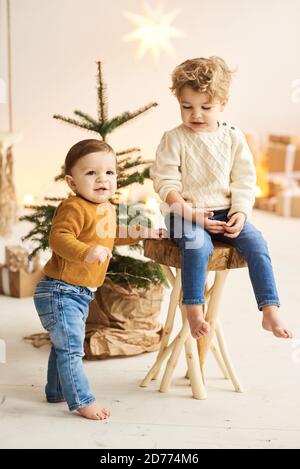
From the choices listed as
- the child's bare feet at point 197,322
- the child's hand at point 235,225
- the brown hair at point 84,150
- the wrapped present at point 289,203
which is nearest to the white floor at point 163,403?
the child's bare feet at point 197,322

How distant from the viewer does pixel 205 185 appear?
2400 mm

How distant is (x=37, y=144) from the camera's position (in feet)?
19.0

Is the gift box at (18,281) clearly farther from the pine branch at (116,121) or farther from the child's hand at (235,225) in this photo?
the child's hand at (235,225)

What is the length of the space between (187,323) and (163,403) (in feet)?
0.87

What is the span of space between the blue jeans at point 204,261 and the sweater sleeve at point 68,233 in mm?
310

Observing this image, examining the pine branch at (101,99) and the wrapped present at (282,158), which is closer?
the pine branch at (101,99)

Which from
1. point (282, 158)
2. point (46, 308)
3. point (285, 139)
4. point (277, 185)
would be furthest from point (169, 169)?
point (285, 139)

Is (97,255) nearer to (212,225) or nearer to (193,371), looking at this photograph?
(212,225)

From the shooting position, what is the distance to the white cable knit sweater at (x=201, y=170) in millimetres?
2391

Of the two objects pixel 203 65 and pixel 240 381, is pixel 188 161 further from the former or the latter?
pixel 240 381

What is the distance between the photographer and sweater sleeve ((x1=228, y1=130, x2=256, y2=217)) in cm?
→ 241

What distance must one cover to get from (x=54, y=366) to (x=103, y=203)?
0.54 metres

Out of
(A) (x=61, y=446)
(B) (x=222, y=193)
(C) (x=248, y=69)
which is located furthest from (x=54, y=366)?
(C) (x=248, y=69)

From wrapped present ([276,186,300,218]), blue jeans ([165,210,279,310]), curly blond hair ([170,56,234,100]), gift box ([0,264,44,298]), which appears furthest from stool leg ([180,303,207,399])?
wrapped present ([276,186,300,218])
